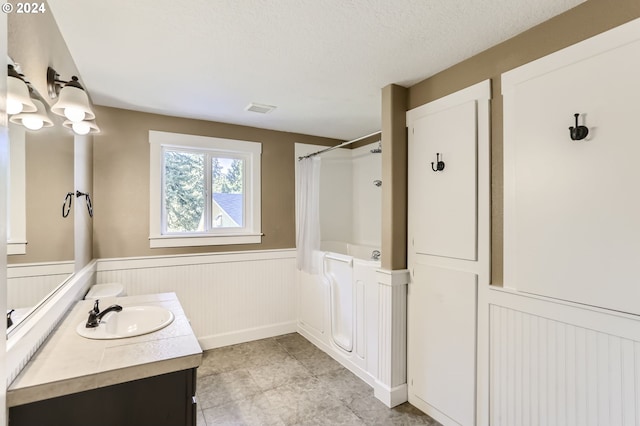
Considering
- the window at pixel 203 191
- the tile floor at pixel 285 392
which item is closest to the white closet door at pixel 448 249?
the tile floor at pixel 285 392

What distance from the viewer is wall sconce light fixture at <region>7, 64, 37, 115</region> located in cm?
104

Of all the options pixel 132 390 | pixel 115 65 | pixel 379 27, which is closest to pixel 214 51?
pixel 115 65

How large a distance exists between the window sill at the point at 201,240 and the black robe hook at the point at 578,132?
2.91m

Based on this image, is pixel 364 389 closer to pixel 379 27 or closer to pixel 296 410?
pixel 296 410

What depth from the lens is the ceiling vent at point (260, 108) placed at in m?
2.87

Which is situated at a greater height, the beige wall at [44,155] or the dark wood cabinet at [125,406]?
the beige wall at [44,155]

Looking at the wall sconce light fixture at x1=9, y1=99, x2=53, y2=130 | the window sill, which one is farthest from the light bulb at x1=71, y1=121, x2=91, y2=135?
the window sill

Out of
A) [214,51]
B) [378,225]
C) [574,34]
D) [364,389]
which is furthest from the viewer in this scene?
[378,225]

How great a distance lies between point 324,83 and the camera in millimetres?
2404

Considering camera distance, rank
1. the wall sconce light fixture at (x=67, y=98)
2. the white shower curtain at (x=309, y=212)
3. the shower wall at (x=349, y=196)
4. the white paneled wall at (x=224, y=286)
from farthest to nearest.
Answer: the shower wall at (x=349, y=196), the white shower curtain at (x=309, y=212), the white paneled wall at (x=224, y=286), the wall sconce light fixture at (x=67, y=98)

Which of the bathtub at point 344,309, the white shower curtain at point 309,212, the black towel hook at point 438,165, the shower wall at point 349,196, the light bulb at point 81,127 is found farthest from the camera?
the shower wall at point 349,196

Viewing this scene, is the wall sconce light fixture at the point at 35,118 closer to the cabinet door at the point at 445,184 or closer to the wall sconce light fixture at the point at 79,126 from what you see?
the wall sconce light fixture at the point at 79,126

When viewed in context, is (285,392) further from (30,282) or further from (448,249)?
(30,282)

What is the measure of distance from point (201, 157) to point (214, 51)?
1662mm
